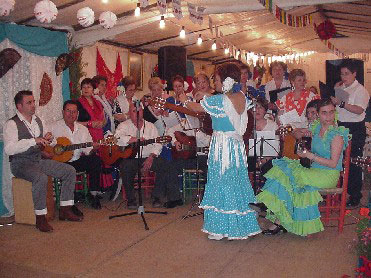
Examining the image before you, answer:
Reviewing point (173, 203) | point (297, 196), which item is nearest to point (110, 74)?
point (173, 203)

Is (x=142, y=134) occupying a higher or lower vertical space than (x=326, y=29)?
lower

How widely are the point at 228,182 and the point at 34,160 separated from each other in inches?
93.1

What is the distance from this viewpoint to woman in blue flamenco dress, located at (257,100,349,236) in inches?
176

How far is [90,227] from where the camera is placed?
516 centimetres

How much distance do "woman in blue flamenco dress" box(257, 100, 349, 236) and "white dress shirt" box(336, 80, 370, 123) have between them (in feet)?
4.19

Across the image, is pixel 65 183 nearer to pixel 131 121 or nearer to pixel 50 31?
pixel 131 121

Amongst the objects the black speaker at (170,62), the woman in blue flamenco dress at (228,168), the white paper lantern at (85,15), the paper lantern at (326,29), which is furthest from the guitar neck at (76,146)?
the paper lantern at (326,29)

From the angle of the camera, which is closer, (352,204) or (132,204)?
(352,204)

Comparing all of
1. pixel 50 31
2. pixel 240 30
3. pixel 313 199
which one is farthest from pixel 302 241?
pixel 240 30

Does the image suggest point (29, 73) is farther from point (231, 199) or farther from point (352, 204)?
point (352, 204)

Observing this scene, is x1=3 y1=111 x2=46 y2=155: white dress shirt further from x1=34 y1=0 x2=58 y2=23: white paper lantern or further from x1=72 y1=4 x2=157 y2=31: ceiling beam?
x1=72 y1=4 x2=157 y2=31: ceiling beam

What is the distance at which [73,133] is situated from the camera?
615cm

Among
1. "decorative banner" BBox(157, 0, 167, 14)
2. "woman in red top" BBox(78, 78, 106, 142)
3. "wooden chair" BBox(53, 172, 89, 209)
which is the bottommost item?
"wooden chair" BBox(53, 172, 89, 209)

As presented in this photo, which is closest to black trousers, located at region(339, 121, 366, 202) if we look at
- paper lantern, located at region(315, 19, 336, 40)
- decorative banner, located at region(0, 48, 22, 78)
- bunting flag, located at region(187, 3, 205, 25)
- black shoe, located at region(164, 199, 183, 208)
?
black shoe, located at region(164, 199, 183, 208)
